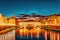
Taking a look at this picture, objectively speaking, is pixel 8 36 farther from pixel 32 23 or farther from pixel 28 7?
pixel 28 7

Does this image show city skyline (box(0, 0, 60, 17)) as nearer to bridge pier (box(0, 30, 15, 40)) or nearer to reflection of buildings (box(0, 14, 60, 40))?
reflection of buildings (box(0, 14, 60, 40))

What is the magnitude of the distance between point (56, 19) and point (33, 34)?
67 centimetres

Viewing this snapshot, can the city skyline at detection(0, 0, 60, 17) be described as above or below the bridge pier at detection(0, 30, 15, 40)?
above

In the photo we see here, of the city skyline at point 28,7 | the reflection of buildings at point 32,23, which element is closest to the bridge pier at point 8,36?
the reflection of buildings at point 32,23

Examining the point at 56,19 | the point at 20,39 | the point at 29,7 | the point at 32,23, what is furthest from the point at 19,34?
the point at 56,19

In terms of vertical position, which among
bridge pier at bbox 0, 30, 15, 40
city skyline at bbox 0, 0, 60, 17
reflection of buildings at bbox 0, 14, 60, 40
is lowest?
bridge pier at bbox 0, 30, 15, 40

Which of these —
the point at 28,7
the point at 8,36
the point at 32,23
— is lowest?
the point at 8,36

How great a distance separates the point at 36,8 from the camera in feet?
14.3

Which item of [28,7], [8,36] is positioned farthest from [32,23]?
[8,36]

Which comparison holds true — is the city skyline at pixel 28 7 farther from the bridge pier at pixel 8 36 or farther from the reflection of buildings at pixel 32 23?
the bridge pier at pixel 8 36

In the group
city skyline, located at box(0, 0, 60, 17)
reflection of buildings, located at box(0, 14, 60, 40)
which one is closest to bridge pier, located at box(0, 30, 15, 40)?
reflection of buildings, located at box(0, 14, 60, 40)

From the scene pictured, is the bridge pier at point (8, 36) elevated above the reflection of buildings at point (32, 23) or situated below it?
below

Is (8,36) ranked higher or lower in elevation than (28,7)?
lower

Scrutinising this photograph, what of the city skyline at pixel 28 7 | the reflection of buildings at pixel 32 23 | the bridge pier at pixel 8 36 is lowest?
the bridge pier at pixel 8 36
